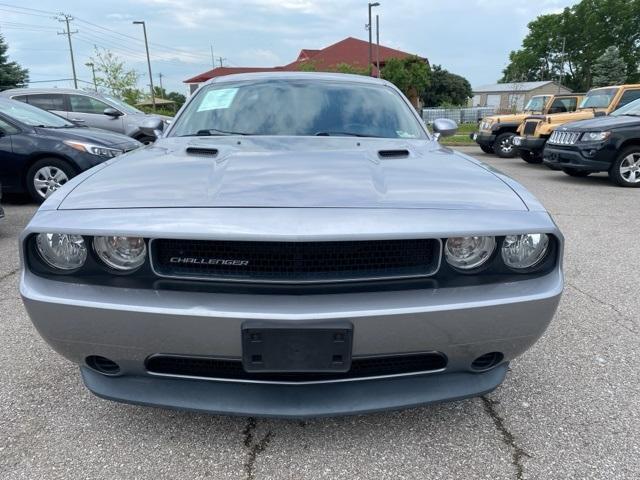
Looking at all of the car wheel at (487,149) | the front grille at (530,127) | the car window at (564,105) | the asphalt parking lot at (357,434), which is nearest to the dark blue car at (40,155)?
the asphalt parking lot at (357,434)

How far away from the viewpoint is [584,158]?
27.9 ft

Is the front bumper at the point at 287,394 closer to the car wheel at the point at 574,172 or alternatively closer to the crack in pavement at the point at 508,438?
the crack in pavement at the point at 508,438

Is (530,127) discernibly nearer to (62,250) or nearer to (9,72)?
(62,250)

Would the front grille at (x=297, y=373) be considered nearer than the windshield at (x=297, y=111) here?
Yes

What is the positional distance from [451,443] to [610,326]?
5.57 feet

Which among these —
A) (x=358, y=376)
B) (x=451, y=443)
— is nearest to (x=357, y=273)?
(x=358, y=376)

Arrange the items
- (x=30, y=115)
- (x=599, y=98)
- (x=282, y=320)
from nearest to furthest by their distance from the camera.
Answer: (x=282, y=320) → (x=30, y=115) → (x=599, y=98)

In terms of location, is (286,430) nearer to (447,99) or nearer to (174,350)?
(174,350)

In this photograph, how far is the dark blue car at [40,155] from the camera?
20.5ft

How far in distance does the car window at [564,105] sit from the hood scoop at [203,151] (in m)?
13.1

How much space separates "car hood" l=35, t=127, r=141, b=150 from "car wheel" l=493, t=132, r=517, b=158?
9.96 meters

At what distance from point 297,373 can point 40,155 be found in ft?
19.6

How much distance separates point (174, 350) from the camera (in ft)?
5.46

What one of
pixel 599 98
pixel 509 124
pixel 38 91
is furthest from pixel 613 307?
pixel 509 124
